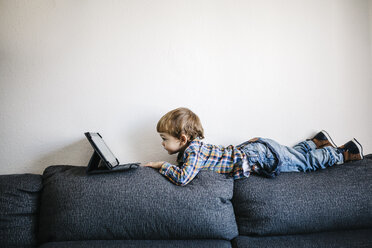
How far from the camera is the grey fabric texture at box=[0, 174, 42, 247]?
1081 millimetres

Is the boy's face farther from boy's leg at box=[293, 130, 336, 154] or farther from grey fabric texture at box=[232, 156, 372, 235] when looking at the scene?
boy's leg at box=[293, 130, 336, 154]

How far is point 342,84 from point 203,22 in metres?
1.09

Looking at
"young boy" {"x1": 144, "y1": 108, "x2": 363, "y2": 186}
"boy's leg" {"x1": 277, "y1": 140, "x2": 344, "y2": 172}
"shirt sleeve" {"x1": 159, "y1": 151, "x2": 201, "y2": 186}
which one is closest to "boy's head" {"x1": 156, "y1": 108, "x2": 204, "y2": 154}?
"young boy" {"x1": 144, "y1": 108, "x2": 363, "y2": 186}

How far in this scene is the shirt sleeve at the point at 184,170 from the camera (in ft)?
3.87

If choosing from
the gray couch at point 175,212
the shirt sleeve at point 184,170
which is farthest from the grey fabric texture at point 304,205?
the shirt sleeve at point 184,170

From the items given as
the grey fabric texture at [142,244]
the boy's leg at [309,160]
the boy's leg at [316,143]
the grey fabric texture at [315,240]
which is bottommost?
the grey fabric texture at [315,240]

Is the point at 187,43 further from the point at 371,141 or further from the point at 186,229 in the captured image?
the point at 371,141

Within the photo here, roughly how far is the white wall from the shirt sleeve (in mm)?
347

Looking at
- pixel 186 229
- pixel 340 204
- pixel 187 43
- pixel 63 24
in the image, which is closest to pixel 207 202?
pixel 186 229

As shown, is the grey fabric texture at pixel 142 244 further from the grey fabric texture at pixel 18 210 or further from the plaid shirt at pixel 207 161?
the plaid shirt at pixel 207 161

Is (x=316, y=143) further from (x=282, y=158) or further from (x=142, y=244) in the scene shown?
(x=142, y=244)

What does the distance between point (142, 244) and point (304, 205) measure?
789 mm

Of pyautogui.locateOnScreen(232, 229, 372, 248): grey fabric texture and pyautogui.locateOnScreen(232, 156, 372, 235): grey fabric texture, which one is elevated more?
pyautogui.locateOnScreen(232, 156, 372, 235): grey fabric texture

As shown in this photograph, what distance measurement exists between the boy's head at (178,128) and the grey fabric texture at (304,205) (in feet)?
1.37
